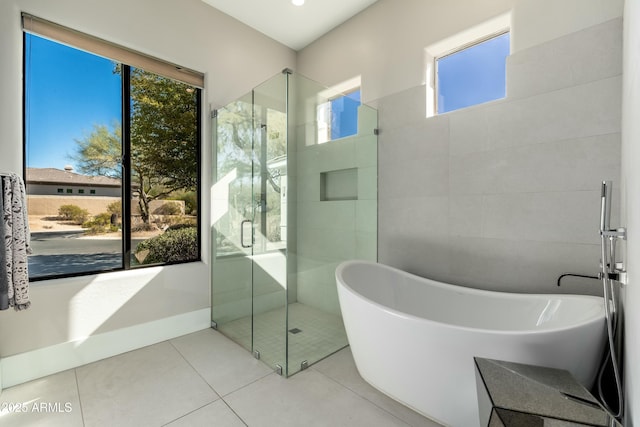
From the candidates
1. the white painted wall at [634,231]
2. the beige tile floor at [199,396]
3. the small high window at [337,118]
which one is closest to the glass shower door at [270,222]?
the beige tile floor at [199,396]

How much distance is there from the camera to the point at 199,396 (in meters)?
1.84

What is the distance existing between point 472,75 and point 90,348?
3698mm

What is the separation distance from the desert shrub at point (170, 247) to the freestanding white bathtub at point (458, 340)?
5.35 feet

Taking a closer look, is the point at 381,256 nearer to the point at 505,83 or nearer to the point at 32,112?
the point at 505,83

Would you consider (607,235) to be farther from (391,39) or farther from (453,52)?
(391,39)

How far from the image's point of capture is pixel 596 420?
0.87 metres

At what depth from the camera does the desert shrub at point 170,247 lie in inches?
105

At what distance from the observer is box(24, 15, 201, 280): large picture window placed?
2.19 metres

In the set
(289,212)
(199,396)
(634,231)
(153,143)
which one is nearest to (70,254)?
(153,143)

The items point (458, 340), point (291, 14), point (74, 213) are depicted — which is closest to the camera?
point (458, 340)

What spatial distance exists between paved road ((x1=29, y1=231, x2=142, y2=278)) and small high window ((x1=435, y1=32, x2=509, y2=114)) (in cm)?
308

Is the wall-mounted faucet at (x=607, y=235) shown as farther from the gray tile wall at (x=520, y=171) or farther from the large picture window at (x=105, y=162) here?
the large picture window at (x=105, y=162)

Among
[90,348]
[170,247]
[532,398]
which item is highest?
[170,247]

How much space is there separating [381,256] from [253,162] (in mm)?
1495
